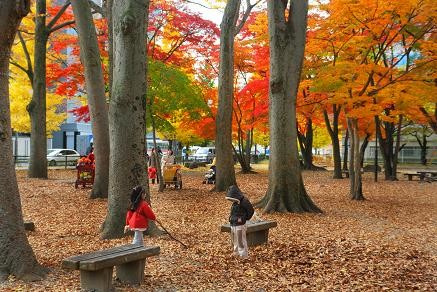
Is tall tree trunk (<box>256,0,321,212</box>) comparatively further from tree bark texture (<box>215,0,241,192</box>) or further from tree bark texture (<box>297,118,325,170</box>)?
tree bark texture (<box>297,118,325,170</box>)

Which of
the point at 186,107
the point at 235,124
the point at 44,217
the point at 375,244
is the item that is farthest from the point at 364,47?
the point at 235,124

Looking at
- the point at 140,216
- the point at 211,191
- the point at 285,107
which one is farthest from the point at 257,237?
the point at 211,191

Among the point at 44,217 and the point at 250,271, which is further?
the point at 44,217

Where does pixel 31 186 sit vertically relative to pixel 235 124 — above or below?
below

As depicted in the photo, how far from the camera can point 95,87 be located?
14.9m

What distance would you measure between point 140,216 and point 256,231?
211cm

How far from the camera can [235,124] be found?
103 ft

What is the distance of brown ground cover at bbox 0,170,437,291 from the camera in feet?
20.4

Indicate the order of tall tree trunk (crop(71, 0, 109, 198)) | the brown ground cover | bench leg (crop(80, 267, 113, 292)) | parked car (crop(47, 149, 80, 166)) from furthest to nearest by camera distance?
1. parked car (crop(47, 149, 80, 166))
2. tall tree trunk (crop(71, 0, 109, 198))
3. the brown ground cover
4. bench leg (crop(80, 267, 113, 292))

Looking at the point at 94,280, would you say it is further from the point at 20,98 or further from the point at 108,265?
the point at 20,98

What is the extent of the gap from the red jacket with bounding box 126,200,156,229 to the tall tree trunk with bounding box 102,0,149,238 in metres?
1.54

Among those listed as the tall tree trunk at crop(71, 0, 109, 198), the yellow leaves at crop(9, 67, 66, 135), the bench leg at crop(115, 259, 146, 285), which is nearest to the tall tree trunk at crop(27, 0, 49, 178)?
the tall tree trunk at crop(71, 0, 109, 198)

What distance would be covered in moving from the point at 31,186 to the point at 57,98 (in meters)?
19.1

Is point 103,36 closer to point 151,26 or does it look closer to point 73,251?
point 151,26
